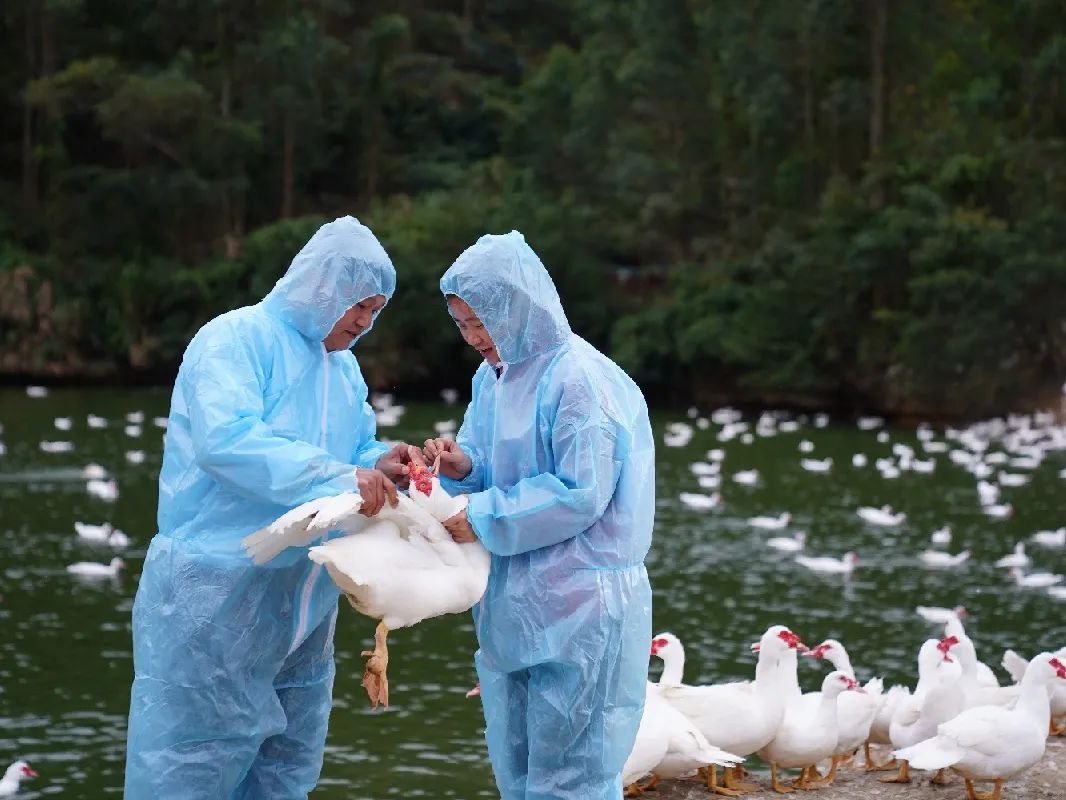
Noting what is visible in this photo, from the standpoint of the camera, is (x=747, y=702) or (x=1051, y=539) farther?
(x=1051, y=539)

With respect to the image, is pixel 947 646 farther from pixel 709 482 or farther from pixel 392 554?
pixel 709 482

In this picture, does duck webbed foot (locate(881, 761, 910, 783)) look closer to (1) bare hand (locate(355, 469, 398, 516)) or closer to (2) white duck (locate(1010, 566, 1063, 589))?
(1) bare hand (locate(355, 469, 398, 516))

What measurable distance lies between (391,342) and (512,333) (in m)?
31.2

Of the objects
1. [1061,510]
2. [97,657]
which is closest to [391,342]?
[1061,510]

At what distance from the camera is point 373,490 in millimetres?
4500

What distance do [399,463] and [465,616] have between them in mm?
8005

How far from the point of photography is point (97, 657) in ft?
35.6

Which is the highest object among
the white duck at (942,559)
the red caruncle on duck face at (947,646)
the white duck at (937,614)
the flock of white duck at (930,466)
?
the red caruncle on duck face at (947,646)

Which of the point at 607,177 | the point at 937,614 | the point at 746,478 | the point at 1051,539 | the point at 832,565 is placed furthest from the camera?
the point at 607,177

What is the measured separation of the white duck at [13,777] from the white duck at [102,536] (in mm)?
7487

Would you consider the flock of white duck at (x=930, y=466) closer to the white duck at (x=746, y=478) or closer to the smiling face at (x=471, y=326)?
the white duck at (x=746, y=478)

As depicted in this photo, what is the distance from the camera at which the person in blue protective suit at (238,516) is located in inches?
179

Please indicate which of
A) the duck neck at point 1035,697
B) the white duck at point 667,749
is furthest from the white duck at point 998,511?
the white duck at point 667,749

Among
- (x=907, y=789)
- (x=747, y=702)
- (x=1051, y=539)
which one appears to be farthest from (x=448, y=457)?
(x=1051, y=539)
